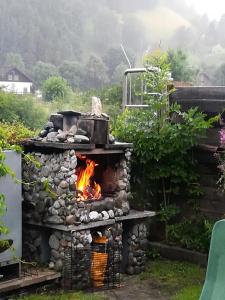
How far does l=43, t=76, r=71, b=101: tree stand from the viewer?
891cm

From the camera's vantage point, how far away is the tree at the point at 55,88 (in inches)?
351

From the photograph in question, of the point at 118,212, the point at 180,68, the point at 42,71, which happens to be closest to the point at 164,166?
the point at 118,212

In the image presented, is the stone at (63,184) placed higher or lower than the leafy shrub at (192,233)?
higher

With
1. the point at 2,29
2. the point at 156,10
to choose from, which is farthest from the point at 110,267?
the point at 156,10

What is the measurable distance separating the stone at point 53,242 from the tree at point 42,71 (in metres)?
4.46

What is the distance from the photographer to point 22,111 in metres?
7.39

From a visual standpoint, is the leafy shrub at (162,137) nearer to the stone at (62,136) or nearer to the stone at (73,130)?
the stone at (73,130)

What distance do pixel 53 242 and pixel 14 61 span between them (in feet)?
19.7

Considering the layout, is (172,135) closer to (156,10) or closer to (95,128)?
(95,128)

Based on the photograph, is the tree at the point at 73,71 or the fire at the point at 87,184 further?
the tree at the point at 73,71

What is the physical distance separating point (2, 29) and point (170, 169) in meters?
6.82

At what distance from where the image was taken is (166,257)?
713 cm

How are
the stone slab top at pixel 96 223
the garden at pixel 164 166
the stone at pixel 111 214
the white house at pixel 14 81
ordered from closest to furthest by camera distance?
the stone slab top at pixel 96 223 < the stone at pixel 111 214 < the garden at pixel 164 166 < the white house at pixel 14 81

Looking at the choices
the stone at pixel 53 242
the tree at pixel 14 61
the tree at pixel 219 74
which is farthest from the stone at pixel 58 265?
the tree at pixel 219 74
